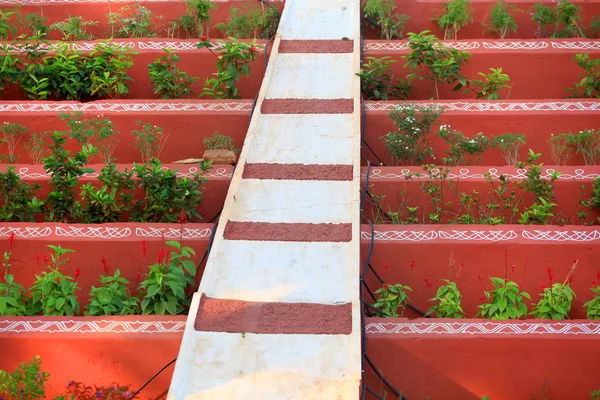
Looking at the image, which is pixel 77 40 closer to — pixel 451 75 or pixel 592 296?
pixel 451 75

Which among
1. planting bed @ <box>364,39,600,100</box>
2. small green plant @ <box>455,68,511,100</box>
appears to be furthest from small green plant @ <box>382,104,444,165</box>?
planting bed @ <box>364,39,600,100</box>

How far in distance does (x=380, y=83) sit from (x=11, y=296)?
4.45m

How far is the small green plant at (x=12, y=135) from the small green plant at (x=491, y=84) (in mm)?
4387

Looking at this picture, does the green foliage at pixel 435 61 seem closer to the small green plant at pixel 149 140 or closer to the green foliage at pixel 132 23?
the small green plant at pixel 149 140

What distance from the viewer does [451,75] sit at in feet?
34.3

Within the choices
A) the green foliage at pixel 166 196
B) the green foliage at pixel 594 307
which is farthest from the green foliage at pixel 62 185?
the green foliage at pixel 594 307

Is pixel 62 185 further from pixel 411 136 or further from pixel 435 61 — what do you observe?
pixel 435 61

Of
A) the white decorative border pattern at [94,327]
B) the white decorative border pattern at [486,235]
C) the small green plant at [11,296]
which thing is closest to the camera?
the white decorative border pattern at [94,327]

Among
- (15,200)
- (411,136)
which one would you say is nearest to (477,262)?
(411,136)

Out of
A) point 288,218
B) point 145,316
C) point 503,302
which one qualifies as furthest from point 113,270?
point 503,302

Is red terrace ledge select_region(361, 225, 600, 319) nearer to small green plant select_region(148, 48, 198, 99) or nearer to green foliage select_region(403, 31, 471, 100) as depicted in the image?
green foliage select_region(403, 31, 471, 100)

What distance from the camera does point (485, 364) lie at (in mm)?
7332

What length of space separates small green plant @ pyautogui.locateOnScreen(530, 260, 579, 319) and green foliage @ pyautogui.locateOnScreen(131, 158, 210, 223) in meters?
2.97

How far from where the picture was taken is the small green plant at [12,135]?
9.80 metres
